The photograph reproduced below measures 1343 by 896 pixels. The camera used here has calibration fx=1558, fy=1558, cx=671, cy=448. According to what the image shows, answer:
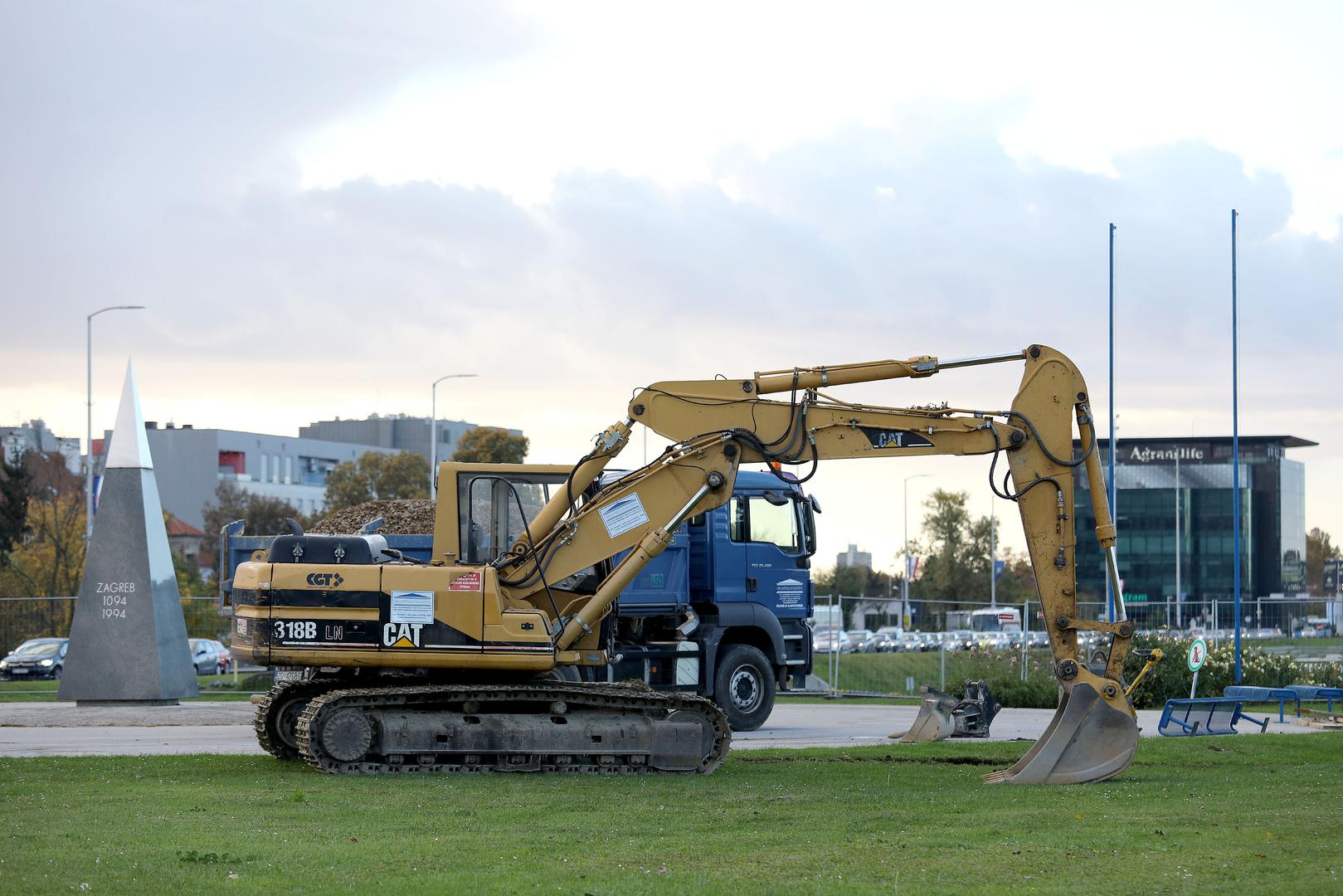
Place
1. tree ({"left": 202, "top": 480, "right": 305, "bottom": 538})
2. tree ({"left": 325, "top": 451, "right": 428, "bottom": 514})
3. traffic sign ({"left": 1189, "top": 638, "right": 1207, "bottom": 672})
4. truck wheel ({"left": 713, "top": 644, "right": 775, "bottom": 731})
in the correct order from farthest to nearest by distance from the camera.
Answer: tree ({"left": 202, "top": 480, "right": 305, "bottom": 538})
tree ({"left": 325, "top": 451, "right": 428, "bottom": 514})
truck wheel ({"left": 713, "top": 644, "right": 775, "bottom": 731})
traffic sign ({"left": 1189, "top": 638, "right": 1207, "bottom": 672})

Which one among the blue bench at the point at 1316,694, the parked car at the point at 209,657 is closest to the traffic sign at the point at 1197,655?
the blue bench at the point at 1316,694

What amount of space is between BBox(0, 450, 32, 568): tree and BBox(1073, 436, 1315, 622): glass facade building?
2881 inches

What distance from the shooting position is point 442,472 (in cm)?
1739

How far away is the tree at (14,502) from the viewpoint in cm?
7375

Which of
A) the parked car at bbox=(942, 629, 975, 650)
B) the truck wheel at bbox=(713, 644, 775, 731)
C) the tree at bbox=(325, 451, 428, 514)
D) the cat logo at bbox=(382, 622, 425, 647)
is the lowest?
the parked car at bbox=(942, 629, 975, 650)

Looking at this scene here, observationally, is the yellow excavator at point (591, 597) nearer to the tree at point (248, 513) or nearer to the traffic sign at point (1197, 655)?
the traffic sign at point (1197, 655)

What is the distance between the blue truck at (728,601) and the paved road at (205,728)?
1001 mm

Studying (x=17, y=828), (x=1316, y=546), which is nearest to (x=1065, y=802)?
(x=17, y=828)

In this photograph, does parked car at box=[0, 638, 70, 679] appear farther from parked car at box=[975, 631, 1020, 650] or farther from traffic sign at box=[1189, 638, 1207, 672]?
traffic sign at box=[1189, 638, 1207, 672]

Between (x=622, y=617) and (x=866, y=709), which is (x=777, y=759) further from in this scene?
(x=866, y=709)

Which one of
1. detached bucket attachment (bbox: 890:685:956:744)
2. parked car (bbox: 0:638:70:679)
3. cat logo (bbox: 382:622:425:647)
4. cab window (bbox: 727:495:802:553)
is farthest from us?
parked car (bbox: 0:638:70:679)

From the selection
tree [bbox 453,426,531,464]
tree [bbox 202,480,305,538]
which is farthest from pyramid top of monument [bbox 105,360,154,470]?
tree [bbox 202,480,305,538]

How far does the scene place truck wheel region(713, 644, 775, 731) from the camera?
23.6 metres

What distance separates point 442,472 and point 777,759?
5.32 metres
